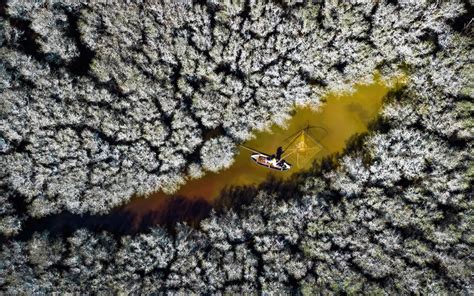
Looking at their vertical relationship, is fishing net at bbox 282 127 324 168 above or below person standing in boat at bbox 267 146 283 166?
above

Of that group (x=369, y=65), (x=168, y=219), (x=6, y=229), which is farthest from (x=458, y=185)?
(x=6, y=229)

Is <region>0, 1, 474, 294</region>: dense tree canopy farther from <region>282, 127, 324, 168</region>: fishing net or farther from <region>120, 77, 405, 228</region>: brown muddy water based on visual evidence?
<region>282, 127, 324, 168</region>: fishing net

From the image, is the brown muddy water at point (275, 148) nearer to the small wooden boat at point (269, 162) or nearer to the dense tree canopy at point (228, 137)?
the small wooden boat at point (269, 162)

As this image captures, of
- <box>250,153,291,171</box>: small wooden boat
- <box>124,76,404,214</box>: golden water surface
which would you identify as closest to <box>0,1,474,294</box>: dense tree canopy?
<box>124,76,404,214</box>: golden water surface


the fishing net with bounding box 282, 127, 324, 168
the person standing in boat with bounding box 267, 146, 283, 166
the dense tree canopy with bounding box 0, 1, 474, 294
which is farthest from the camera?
the fishing net with bounding box 282, 127, 324, 168

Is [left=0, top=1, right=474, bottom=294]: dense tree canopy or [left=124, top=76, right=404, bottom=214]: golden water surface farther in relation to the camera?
[left=124, top=76, right=404, bottom=214]: golden water surface

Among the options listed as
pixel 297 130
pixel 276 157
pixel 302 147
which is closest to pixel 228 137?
pixel 276 157

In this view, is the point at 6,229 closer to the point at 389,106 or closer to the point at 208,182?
the point at 208,182

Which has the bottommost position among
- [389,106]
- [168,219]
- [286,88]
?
[168,219]
